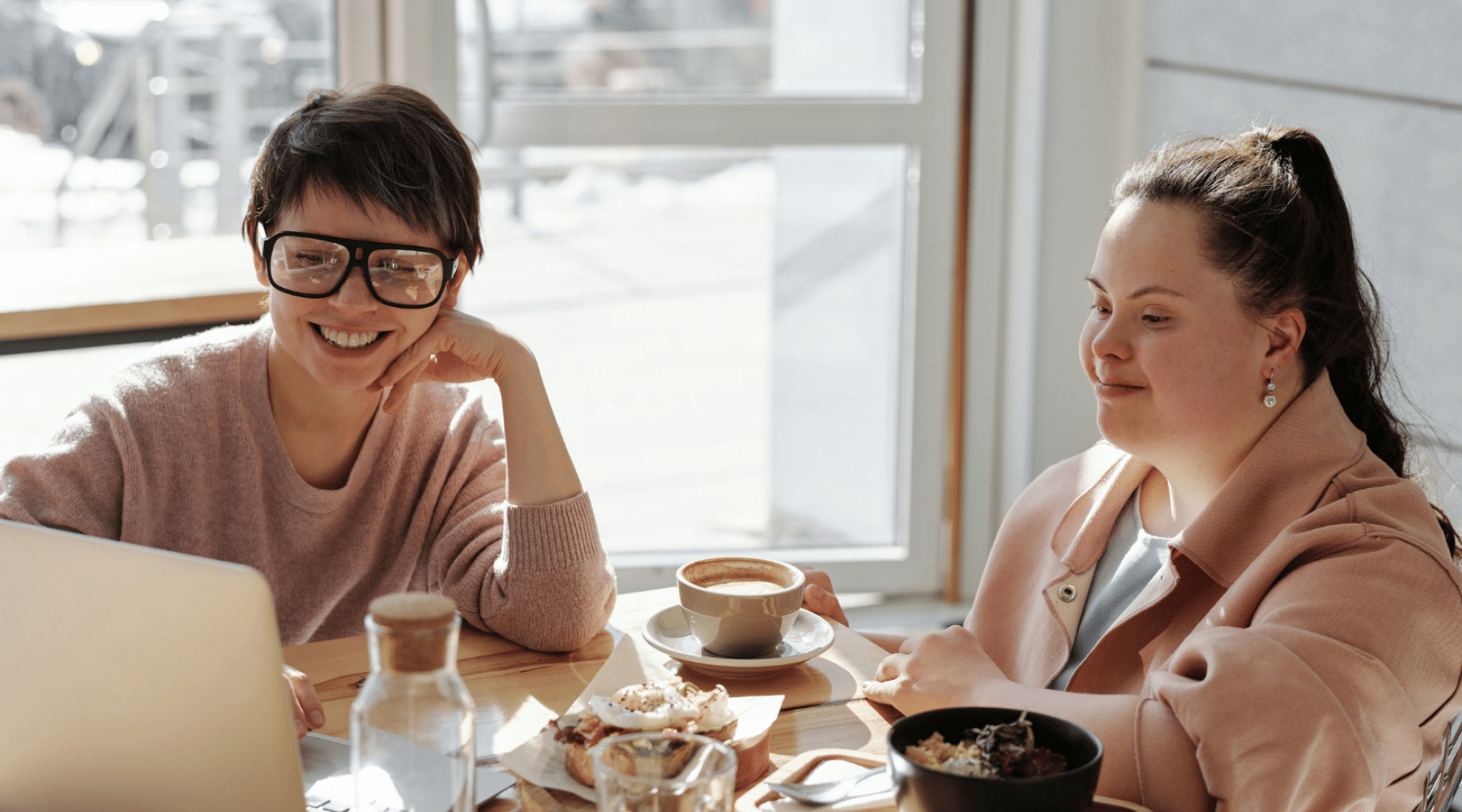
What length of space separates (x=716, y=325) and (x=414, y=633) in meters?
2.22

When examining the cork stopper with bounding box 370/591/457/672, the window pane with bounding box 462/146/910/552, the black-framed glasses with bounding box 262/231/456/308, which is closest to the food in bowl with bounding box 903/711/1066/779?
the cork stopper with bounding box 370/591/457/672

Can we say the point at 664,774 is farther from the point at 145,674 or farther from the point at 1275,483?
the point at 1275,483

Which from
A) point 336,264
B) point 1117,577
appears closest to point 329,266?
point 336,264

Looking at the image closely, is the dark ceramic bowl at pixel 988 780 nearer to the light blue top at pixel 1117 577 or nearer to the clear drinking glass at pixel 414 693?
the clear drinking glass at pixel 414 693

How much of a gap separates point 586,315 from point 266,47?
0.85 m

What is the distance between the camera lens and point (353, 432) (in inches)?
63.9

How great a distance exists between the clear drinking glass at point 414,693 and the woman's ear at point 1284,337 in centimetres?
84

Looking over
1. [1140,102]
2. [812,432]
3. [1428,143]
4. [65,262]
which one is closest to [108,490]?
[65,262]

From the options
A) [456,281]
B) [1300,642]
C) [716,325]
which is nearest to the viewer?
[1300,642]

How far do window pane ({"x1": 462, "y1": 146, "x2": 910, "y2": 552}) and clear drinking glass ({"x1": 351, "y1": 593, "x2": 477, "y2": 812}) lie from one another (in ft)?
6.71

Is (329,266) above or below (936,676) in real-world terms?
above

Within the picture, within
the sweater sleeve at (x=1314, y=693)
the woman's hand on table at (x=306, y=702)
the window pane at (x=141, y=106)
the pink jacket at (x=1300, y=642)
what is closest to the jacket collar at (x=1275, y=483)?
the pink jacket at (x=1300, y=642)

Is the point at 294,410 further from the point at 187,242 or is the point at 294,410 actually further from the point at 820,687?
the point at 187,242

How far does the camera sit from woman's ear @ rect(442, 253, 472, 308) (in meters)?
1.55
